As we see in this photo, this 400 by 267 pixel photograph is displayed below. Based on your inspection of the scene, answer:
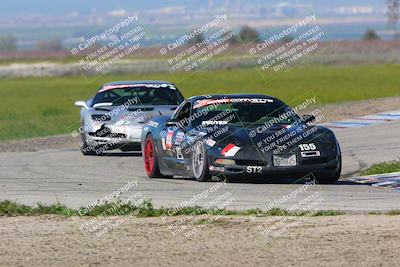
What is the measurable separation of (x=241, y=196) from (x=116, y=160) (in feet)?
24.0

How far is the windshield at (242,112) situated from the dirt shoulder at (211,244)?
5104 mm

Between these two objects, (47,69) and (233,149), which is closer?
(233,149)

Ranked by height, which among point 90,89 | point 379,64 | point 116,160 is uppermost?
point 116,160

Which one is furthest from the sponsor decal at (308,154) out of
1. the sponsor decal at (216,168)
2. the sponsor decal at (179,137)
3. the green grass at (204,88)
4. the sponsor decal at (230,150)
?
the green grass at (204,88)

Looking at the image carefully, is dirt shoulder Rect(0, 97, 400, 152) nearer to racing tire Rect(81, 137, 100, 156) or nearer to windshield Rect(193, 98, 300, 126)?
racing tire Rect(81, 137, 100, 156)

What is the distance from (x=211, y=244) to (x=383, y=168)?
7.61 m

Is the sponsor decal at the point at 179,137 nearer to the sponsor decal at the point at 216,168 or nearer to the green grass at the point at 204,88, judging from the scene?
the sponsor decal at the point at 216,168

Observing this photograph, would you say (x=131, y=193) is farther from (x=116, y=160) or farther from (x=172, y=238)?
(x=116, y=160)

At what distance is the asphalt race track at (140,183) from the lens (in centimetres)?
1411

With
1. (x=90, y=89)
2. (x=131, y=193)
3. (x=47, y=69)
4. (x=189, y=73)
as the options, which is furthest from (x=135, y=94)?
(x=47, y=69)

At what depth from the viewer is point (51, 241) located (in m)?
11.0

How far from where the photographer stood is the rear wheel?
59.3 ft

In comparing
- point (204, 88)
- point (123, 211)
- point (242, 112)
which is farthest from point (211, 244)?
point (204, 88)

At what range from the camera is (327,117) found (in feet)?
96.0
